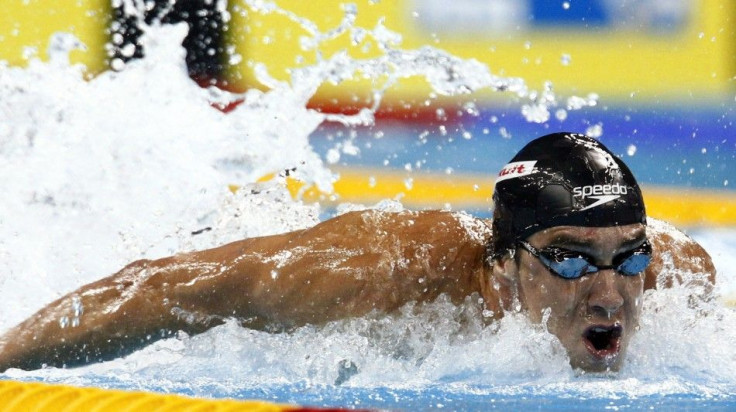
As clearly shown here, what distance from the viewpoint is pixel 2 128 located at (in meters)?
4.11

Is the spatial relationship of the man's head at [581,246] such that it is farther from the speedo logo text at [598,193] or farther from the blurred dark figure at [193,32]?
the blurred dark figure at [193,32]

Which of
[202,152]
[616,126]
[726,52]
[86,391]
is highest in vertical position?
[726,52]

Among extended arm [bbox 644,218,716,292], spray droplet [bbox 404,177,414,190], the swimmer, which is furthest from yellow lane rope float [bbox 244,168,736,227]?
the swimmer

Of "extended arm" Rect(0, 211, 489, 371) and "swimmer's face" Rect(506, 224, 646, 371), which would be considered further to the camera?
"extended arm" Rect(0, 211, 489, 371)

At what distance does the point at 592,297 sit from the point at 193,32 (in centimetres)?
363

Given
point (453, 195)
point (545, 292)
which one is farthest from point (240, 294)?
point (453, 195)

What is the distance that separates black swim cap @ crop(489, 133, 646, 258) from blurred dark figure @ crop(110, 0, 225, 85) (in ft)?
10.7

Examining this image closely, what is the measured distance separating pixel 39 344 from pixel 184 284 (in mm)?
395

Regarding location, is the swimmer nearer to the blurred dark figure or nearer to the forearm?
the forearm

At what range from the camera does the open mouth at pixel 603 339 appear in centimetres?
261

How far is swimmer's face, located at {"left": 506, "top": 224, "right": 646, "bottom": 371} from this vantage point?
2.59 metres

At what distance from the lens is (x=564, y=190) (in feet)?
8.56

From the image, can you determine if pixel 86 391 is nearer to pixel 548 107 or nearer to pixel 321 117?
pixel 321 117

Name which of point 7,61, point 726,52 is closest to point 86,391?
point 7,61
